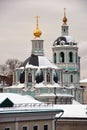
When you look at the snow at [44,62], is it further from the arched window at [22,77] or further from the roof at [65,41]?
the roof at [65,41]

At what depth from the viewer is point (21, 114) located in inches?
855

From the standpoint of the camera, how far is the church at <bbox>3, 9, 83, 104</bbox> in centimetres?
5041

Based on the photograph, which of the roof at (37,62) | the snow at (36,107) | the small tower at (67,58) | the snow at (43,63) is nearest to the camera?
the snow at (36,107)

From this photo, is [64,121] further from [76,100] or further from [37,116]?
[76,100]

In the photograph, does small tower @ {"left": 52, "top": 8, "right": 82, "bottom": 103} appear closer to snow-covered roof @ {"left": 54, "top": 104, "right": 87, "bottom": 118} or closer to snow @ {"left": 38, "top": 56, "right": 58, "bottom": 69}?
snow @ {"left": 38, "top": 56, "right": 58, "bottom": 69}

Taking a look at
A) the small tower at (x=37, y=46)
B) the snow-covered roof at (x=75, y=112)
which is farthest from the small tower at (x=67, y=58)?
the snow-covered roof at (x=75, y=112)

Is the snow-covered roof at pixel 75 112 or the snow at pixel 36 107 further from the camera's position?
the snow-covered roof at pixel 75 112

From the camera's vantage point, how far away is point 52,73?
5156cm

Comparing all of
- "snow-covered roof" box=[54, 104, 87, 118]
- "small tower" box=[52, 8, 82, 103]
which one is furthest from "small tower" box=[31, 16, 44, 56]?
"snow-covered roof" box=[54, 104, 87, 118]

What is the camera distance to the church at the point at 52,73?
50406 mm

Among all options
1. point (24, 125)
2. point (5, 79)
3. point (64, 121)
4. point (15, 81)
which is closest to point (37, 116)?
point (24, 125)

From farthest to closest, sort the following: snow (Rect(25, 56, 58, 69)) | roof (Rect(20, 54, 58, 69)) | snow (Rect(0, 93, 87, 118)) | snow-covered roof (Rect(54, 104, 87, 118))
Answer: roof (Rect(20, 54, 58, 69))
snow (Rect(25, 56, 58, 69))
snow-covered roof (Rect(54, 104, 87, 118))
snow (Rect(0, 93, 87, 118))

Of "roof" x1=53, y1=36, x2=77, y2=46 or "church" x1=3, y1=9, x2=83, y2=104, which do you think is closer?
"church" x1=3, y1=9, x2=83, y2=104

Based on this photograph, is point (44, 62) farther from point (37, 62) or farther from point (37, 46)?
point (37, 46)
